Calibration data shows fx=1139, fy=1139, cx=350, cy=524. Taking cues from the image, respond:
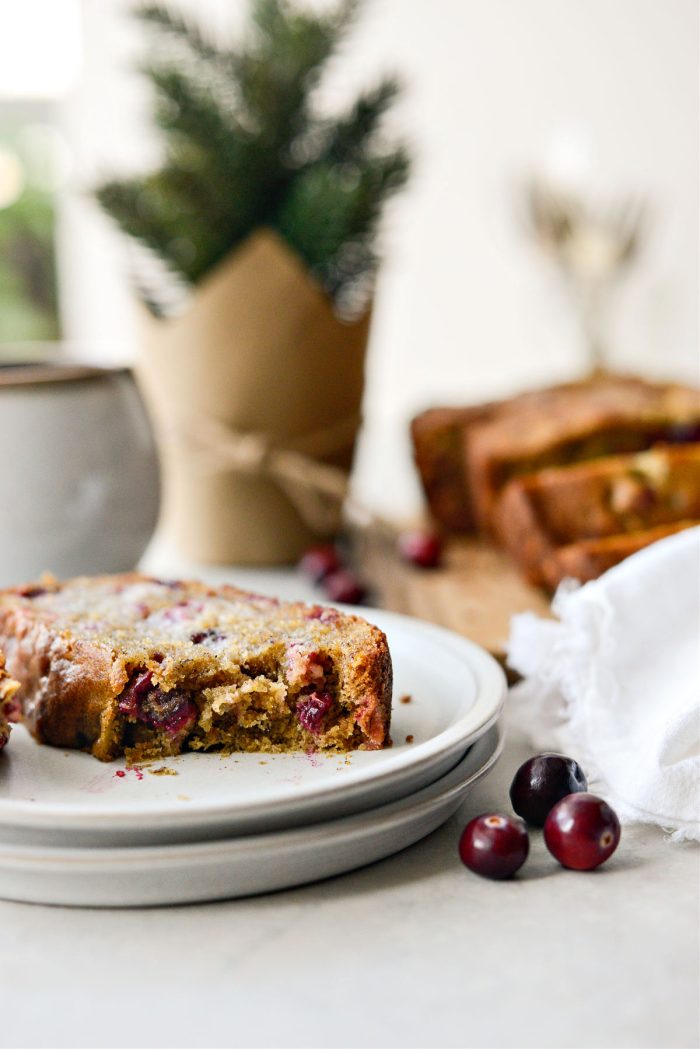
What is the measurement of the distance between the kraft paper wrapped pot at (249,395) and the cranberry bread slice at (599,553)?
2.07ft

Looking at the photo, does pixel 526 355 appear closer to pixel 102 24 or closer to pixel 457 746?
pixel 102 24

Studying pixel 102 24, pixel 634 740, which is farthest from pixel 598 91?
pixel 634 740

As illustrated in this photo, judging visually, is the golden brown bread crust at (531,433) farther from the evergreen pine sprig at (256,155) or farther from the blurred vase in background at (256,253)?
the evergreen pine sprig at (256,155)

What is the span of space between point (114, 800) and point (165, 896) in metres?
0.15

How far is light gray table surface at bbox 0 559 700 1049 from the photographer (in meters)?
0.88

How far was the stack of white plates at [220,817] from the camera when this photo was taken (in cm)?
99

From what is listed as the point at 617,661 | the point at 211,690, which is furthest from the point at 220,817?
the point at 617,661

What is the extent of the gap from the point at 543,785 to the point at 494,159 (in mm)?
5616

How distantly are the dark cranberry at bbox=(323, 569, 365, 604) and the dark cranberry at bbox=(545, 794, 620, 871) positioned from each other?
987mm

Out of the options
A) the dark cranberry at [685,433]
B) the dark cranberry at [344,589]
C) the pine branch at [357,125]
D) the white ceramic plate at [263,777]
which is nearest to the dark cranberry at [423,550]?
the dark cranberry at [344,589]

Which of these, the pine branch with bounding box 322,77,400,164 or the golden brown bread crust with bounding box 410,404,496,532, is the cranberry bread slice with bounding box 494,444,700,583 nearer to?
the golden brown bread crust with bounding box 410,404,496,532

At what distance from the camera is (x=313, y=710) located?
126 centimetres

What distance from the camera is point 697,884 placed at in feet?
3.57

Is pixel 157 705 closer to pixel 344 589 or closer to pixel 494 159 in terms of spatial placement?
pixel 344 589
